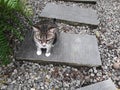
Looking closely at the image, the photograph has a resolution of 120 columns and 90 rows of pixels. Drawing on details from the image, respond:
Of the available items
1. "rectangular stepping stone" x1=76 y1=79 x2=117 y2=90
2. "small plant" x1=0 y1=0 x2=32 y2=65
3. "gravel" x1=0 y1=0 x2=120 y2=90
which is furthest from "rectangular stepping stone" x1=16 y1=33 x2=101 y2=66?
"rectangular stepping stone" x1=76 y1=79 x2=117 y2=90

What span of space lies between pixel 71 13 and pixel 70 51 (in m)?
1.01

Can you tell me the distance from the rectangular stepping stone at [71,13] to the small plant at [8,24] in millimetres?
592

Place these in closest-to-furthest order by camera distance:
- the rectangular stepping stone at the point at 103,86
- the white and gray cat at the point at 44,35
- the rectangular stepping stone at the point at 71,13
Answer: the rectangular stepping stone at the point at 103,86 < the white and gray cat at the point at 44,35 < the rectangular stepping stone at the point at 71,13

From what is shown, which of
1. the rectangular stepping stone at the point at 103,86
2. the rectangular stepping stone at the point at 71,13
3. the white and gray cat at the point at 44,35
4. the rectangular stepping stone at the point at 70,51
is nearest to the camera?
the rectangular stepping stone at the point at 103,86

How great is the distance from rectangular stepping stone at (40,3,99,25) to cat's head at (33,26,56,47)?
96 centimetres

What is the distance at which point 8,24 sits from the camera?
11.3 feet

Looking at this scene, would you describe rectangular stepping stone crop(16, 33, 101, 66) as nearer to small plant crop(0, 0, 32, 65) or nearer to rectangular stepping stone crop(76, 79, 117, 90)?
small plant crop(0, 0, 32, 65)

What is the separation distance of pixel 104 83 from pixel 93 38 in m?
0.92

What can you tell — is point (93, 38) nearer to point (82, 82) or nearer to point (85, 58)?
point (85, 58)

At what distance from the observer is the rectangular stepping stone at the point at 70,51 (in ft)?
11.1

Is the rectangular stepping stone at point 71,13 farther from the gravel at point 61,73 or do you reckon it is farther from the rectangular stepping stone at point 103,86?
the rectangular stepping stone at point 103,86

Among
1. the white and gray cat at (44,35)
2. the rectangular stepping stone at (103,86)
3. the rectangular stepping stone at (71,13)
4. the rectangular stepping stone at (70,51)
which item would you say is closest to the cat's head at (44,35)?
the white and gray cat at (44,35)

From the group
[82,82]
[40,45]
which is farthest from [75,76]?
[40,45]

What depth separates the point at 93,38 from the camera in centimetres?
384
